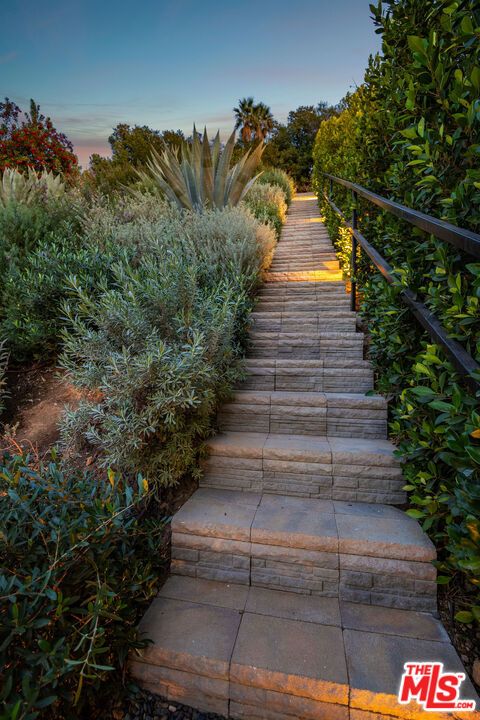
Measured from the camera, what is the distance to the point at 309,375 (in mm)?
2654

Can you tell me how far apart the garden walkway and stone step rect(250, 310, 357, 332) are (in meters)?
0.66

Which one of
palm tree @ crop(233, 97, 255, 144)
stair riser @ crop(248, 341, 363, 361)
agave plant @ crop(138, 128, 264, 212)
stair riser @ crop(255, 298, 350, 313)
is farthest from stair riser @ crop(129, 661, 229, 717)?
palm tree @ crop(233, 97, 255, 144)

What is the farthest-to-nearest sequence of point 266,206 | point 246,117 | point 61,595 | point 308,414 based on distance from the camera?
point 246,117 < point 266,206 < point 308,414 < point 61,595

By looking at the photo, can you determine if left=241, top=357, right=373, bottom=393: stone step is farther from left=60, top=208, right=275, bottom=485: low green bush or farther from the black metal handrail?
the black metal handrail

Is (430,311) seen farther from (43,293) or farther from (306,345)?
(43,293)

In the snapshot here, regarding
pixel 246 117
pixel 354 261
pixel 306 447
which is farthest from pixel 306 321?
pixel 246 117

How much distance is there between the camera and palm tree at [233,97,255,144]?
27672 millimetres

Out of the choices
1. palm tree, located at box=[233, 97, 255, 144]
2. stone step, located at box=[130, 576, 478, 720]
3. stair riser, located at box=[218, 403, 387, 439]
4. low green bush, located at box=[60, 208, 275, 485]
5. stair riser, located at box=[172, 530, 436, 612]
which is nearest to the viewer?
stone step, located at box=[130, 576, 478, 720]

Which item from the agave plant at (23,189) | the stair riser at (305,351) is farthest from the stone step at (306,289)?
the agave plant at (23,189)

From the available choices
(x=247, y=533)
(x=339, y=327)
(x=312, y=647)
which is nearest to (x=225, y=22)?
(x=339, y=327)

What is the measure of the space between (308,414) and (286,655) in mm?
1292

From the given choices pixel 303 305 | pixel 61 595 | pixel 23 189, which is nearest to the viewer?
pixel 61 595

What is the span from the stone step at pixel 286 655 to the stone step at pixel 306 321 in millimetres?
2124

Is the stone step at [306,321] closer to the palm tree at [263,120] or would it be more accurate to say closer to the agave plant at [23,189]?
the agave plant at [23,189]
